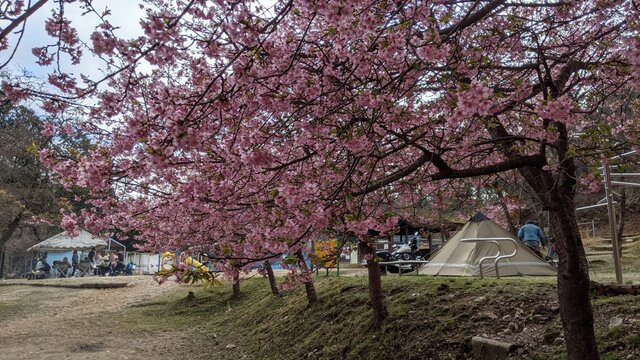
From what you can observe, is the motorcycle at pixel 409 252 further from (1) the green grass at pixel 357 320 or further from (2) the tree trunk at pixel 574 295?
(2) the tree trunk at pixel 574 295

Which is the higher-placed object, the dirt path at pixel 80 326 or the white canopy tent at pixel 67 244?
the white canopy tent at pixel 67 244

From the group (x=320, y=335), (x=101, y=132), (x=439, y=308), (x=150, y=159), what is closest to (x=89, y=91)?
(x=150, y=159)

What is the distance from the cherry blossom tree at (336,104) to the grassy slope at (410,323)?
1.15 metres

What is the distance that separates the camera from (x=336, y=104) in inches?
145

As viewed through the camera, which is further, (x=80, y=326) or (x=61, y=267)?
(x=61, y=267)

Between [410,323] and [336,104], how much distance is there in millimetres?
3637

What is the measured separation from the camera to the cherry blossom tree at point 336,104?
2947 mm

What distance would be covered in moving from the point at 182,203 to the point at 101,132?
38.1 inches

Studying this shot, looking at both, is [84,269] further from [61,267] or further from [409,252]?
[409,252]

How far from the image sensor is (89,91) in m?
2.94

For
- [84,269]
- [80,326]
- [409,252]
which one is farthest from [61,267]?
[409,252]

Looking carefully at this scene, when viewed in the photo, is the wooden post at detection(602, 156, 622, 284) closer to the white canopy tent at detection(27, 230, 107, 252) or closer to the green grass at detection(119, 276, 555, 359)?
the green grass at detection(119, 276, 555, 359)

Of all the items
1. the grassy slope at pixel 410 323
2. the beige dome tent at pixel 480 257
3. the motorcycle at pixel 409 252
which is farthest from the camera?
the motorcycle at pixel 409 252

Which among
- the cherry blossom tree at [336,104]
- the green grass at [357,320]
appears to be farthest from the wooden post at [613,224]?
the cherry blossom tree at [336,104]
